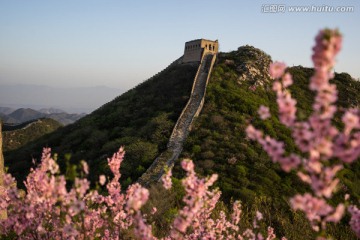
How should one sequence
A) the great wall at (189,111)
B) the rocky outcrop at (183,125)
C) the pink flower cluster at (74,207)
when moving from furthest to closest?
the great wall at (189,111) → the rocky outcrop at (183,125) → the pink flower cluster at (74,207)

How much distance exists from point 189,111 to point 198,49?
18.5 metres

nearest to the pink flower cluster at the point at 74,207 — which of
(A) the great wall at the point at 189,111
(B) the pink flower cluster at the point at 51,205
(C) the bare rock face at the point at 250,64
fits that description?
(B) the pink flower cluster at the point at 51,205

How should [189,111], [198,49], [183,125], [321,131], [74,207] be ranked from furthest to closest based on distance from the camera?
1. [198,49]
2. [189,111]
3. [183,125]
4. [74,207]
5. [321,131]

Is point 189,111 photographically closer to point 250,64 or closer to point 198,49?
point 250,64

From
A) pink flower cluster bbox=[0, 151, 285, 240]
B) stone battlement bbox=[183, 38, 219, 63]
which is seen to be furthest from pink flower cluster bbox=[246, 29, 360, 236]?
stone battlement bbox=[183, 38, 219, 63]

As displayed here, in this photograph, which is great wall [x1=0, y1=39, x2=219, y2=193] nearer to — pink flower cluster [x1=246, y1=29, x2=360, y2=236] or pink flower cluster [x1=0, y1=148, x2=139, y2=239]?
pink flower cluster [x1=0, y1=148, x2=139, y2=239]

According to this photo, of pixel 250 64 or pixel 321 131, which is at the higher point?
pixel 250 64

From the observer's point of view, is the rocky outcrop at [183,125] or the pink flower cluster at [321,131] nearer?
the pink flower cluster at [321,131]

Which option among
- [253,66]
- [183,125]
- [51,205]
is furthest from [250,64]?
[51,205]

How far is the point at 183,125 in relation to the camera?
3753 centimetres

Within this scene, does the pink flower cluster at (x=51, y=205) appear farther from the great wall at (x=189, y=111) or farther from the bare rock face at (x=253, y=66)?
the bare rock face at (x=253, y=66)

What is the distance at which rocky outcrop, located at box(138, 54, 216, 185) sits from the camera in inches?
1118

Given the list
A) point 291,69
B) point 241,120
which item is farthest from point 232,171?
point 291,69

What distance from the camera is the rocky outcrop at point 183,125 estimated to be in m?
28.4
